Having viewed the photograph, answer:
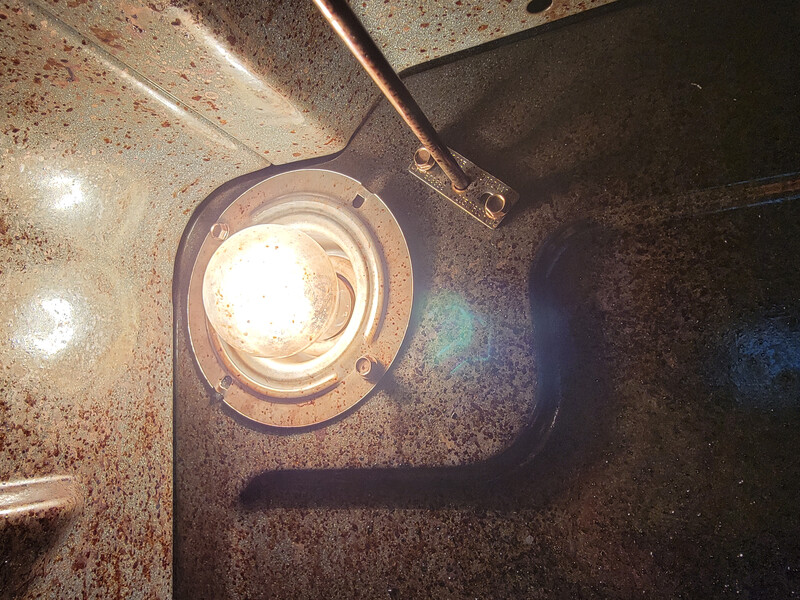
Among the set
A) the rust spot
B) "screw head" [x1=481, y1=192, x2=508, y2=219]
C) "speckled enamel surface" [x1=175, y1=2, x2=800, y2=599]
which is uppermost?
the rust spot

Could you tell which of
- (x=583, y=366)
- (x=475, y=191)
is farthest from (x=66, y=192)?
(x=583, y=366)

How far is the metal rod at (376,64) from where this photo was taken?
50 centimetres

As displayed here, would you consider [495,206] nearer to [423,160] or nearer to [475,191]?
[475,191]

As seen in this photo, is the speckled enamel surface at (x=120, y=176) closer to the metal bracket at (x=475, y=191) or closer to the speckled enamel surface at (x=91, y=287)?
the speckled enamel surface at (x=91, y=287)

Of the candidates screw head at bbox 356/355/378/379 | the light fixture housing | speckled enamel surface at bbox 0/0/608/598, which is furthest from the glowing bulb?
speckled enamel surface at bbox 0/0/608/598

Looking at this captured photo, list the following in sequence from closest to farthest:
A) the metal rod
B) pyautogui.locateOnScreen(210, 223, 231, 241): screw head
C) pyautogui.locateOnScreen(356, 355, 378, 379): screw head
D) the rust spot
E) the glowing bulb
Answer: the metal rod < the rust spot < the glowing bulb < pyautogui.locateOnScreen(356, 355, 378, 379): screw head < pyautogui.locateOnScreen(210, 223, 231, 241): screw head

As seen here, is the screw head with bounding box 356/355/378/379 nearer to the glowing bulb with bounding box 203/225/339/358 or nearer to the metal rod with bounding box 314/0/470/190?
the glowing bulb with bounding box 203/225/339/358

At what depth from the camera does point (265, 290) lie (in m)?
0.77

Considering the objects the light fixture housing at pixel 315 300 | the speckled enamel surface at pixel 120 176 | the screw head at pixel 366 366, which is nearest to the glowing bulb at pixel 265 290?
the light fixture housing at pixel 315 300

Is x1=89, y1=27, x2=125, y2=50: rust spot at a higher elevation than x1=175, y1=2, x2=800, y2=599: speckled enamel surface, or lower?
higher

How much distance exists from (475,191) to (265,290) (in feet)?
1.42

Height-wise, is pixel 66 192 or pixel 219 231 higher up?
pixel 66 192

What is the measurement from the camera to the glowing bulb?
0.77m

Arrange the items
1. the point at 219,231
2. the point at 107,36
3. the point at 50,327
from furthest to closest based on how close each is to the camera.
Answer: the point at 219,231, the point at 50,327, the point at 107,36
